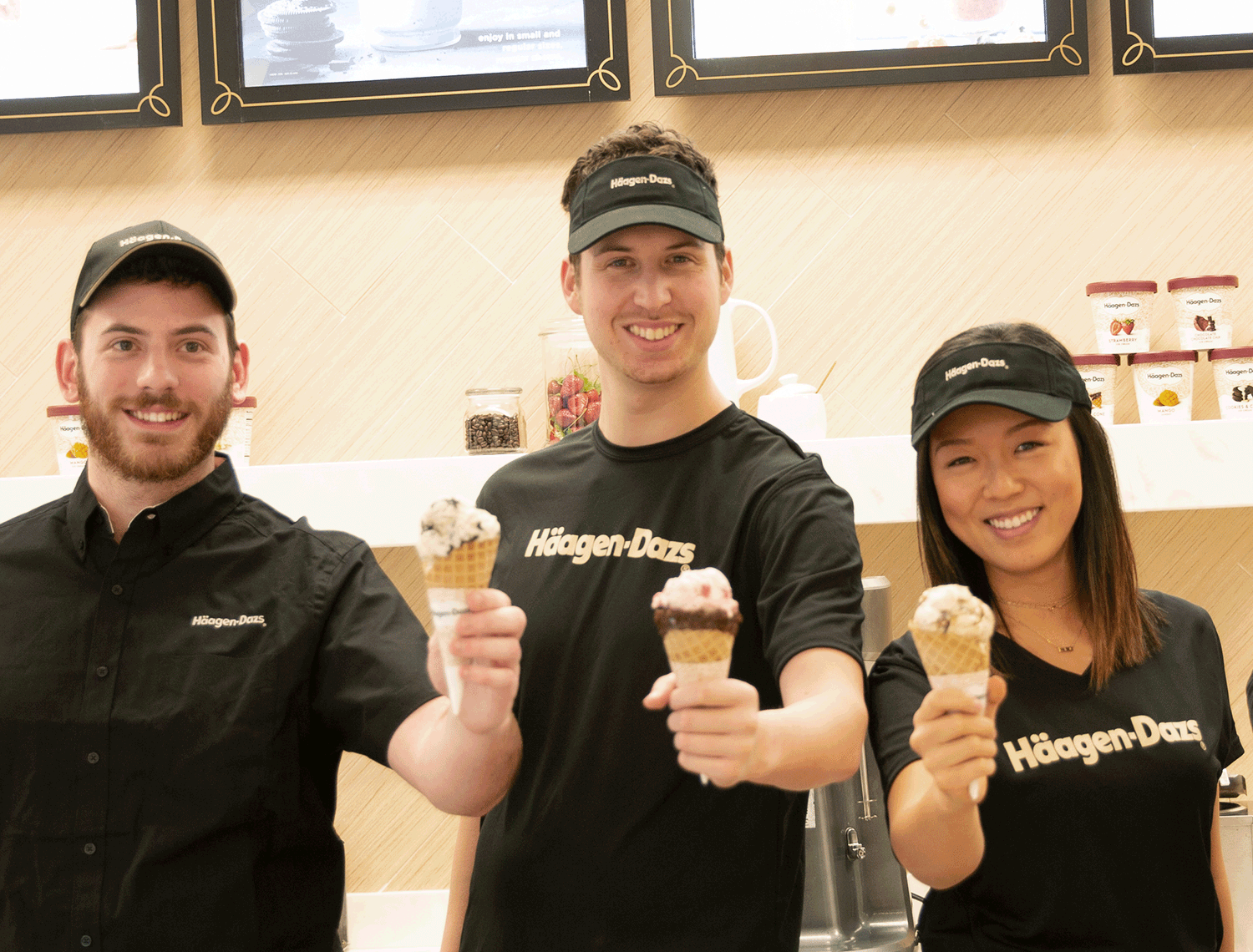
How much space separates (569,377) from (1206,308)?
5.00ft

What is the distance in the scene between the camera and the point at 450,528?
1200 mm

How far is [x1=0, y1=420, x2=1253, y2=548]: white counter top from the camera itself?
101 inches

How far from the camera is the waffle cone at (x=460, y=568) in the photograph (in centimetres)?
119

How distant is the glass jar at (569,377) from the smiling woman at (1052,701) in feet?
3.91

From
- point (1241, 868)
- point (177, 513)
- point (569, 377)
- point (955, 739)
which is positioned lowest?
point (1241, 868)

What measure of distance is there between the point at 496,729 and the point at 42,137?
8.57 ft

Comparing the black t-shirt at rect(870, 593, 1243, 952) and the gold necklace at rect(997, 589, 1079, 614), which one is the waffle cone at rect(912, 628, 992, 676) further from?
the gold necklace at rect(997, 589, 1079, 614)

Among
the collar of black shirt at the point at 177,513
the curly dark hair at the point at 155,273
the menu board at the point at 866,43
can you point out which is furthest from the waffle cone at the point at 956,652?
the menu board at the point at 866,43

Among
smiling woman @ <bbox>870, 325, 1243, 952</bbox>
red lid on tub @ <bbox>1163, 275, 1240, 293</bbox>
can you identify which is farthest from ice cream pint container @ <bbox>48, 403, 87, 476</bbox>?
red lid on tub @ <bbox>1163, 275, 1240, 293</bbox>

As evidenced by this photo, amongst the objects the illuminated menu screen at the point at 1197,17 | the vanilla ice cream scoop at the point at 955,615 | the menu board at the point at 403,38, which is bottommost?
the vanilla ice cream scoop at the point at 955,615

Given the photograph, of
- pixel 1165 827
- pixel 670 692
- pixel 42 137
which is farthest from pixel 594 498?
pixel 42 137

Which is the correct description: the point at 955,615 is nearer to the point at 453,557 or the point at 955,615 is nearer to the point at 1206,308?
the point at 453,557

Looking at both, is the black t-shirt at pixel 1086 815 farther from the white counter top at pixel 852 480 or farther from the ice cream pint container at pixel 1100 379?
the ice cream pint container at pixel 1100 379

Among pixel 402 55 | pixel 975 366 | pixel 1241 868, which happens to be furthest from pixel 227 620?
pixel 1241 868
